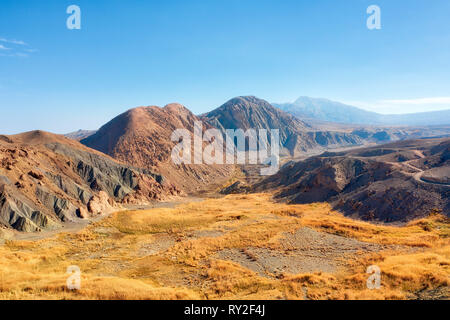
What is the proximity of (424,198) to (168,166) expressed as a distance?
59.2 meters

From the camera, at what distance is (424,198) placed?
32.8 metres

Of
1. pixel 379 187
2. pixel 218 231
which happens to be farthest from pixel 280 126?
pixel 218 231

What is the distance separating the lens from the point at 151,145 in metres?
80.1

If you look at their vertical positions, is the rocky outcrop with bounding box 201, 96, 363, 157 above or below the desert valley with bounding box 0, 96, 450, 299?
above

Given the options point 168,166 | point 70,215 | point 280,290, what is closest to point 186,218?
point 70,215

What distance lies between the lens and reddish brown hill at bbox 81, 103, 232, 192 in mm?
72500

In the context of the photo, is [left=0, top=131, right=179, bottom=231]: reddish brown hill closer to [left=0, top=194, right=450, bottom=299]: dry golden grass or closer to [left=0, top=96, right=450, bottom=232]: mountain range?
[left=0, top=96, right=450, bottom=232]: mountain range

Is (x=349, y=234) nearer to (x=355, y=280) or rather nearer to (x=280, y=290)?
(x=355, y=280)

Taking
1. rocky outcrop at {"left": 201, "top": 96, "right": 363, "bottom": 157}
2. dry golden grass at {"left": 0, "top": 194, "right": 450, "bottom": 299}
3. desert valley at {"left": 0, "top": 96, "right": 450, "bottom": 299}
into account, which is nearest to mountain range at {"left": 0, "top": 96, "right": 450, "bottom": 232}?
desert valley at {"left": 0, "top": 96, "right": 450, "bottom": 299}

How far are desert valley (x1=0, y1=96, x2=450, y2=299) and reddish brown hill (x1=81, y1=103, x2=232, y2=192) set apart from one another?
1200 cm

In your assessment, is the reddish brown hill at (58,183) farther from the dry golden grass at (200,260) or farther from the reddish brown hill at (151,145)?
the reddish brown hill at (151,145)

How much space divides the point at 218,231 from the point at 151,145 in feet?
183

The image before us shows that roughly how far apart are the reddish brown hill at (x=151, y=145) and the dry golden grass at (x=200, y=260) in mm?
33943

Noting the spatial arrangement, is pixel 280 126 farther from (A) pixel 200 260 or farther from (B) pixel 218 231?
(A) pixel 200 260
